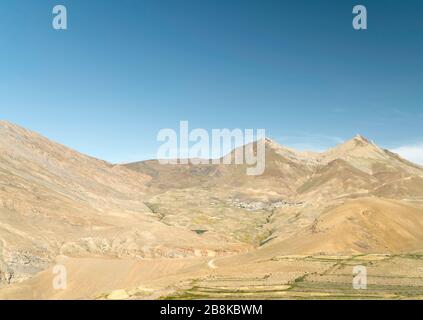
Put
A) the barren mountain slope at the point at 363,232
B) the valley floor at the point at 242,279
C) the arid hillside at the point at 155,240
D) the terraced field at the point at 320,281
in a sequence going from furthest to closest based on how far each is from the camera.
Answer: the barren mountain slope at the point at 363,232
the arid hillside at the point at 155,240
the valley floor at the point at 242,279
the terraced field at the point at 320,281

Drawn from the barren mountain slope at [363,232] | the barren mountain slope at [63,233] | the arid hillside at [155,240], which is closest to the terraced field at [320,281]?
the arid hillside at [155,240]

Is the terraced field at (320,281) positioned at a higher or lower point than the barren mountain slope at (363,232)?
lower

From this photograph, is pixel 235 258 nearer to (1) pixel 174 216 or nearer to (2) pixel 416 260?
(2) pixel 416 260

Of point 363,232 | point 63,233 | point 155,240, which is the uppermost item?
point 63,233

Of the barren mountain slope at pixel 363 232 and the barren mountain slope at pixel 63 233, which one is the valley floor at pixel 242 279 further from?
the barren mountain slope at pixel 63 233

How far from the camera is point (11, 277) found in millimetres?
96312

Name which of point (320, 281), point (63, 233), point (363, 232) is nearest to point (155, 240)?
point (63, 233)

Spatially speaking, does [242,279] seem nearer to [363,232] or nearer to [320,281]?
[320,281]

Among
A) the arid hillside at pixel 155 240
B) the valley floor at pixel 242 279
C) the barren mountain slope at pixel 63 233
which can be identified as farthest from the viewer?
the barren mountain slope at pixel 63 233

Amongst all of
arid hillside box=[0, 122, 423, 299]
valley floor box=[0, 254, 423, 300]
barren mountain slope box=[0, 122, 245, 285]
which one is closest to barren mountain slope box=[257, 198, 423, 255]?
arid hillside box=[0, 122, 423, 299]

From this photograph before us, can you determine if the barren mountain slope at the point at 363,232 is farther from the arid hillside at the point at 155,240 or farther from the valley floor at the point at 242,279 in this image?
the valley floor at the point at 242,279

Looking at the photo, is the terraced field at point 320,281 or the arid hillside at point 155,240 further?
the arid hillside at point 155,240
